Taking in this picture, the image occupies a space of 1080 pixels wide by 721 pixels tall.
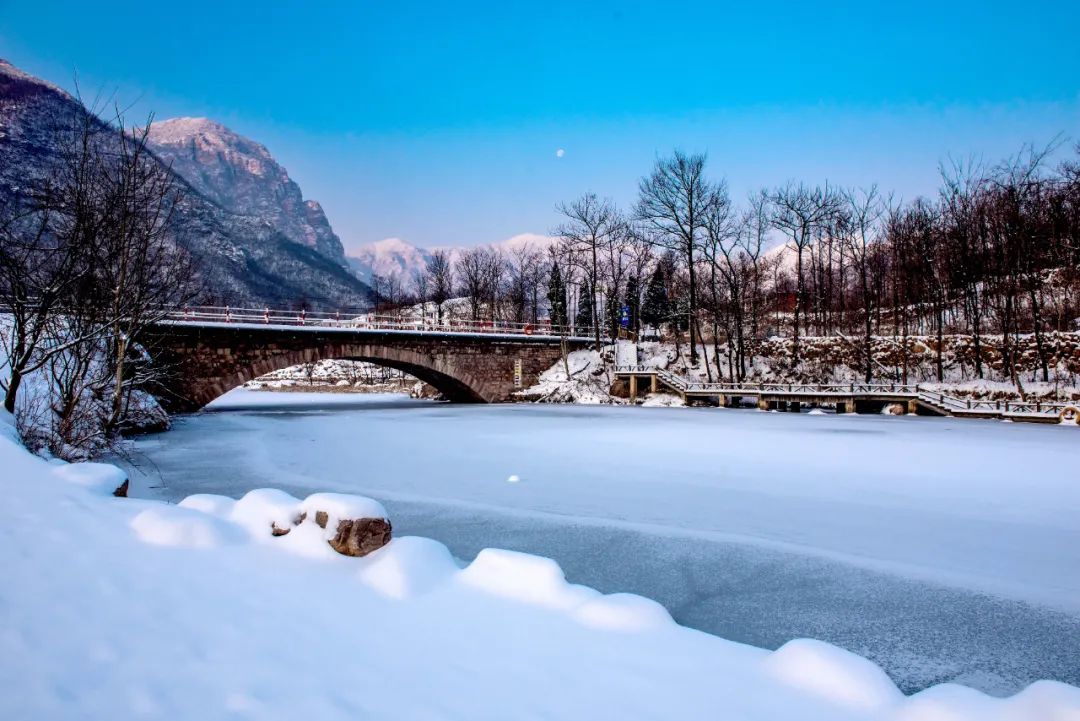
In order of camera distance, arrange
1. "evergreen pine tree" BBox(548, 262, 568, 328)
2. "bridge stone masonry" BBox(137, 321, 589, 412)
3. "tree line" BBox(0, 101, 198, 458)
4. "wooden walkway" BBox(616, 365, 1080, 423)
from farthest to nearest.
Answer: "evergreen pine tree" BBox(548, 262, 568, 328) < "bridge stone masonry" BBox(137, 321, 589, 412) < "wooden walkway" BBox(616, 365, 1080, 423) < "tree line" BBox(0, 101, 198, 458)

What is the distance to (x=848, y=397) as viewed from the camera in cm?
2677

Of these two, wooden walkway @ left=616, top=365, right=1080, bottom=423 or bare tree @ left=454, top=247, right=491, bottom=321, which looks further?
bare tree @ left=454, top=247, right=491, bottom=321

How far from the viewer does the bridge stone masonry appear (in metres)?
24.2

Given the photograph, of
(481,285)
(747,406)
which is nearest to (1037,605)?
(747,406)

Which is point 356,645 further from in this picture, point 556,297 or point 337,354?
point 556,297

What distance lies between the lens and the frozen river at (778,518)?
14.0 ft

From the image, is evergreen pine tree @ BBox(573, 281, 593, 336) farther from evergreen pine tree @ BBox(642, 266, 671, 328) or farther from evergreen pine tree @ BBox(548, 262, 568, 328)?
evergreen pine tree @ BBox(642, 266, 671, 328)

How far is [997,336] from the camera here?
29875mm

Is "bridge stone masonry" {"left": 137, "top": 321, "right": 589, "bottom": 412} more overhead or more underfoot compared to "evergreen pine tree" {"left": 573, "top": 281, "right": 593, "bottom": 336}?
more underfoot

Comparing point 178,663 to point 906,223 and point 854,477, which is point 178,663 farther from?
point 906,223

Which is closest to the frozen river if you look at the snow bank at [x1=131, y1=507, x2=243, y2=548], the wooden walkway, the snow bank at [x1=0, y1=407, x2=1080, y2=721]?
the snow bank at [x1=0, y1=407, x2=1080, y2=721]

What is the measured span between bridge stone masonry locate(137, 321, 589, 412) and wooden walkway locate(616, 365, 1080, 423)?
273 inches

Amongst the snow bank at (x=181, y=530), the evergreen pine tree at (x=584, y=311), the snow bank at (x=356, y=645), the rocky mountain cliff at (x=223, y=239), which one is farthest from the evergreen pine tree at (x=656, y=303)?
the snow bank at (x=356, y=645)

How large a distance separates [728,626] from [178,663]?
3.47 m
